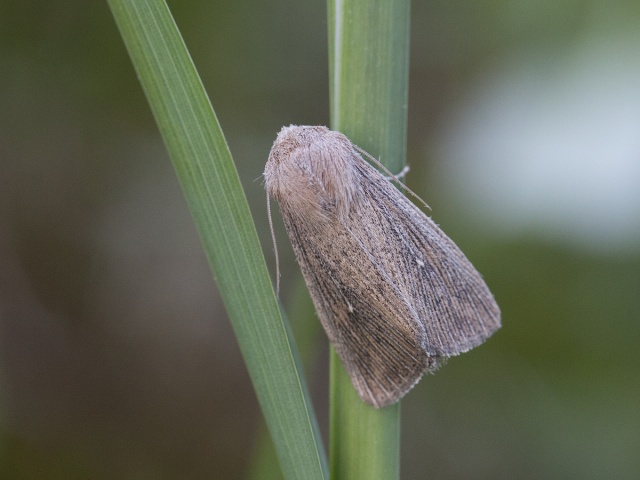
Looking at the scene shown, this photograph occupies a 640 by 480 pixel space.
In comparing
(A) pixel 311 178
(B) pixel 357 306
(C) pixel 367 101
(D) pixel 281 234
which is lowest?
(D) pixel 281 234

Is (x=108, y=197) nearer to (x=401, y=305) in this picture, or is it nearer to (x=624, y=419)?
(x=401, y=305)

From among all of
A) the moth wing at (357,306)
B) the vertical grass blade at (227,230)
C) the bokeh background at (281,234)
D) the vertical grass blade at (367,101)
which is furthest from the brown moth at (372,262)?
the bokeh background at (281,234)

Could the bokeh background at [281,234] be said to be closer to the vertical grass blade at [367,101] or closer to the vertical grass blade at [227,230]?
the vertical grass blade at [367,101]

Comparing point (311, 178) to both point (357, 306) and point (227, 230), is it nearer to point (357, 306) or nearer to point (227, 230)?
point (357, 306)

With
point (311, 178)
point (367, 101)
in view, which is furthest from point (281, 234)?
point (367, 101)

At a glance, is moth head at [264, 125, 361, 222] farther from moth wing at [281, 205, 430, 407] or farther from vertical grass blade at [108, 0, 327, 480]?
vertical grass blade at [108, 0, 327, 480]

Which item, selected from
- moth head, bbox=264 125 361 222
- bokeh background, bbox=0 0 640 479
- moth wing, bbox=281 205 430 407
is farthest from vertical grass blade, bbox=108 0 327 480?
bokeh background, bbox=0 0 640 479

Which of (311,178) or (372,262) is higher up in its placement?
(311,178)

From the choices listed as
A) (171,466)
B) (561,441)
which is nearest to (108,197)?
(171,466)
